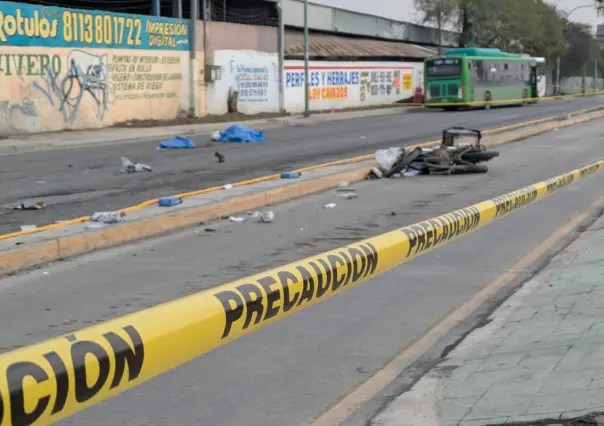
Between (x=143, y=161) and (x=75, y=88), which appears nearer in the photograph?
(x=143, y=161)

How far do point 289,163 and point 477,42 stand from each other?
5779 centimetres

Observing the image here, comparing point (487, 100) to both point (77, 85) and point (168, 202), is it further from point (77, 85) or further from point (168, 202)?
point (168, 202)

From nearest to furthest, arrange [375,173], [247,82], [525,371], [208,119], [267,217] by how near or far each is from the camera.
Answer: [525,371], [267,217], [375,173], [208,119], [247,82]

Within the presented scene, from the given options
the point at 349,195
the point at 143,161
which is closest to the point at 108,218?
the point at 349,195

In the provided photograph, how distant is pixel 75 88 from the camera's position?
30.1m

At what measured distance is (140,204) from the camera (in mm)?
12422

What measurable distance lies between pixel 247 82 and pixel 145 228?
30847 millimetres

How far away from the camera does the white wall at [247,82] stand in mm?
38344

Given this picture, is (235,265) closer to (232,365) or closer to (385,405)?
(232,365)

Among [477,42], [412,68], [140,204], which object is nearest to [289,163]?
[140,204]

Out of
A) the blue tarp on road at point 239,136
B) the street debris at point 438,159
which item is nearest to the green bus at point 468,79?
the blue tarp on road at point 239,136

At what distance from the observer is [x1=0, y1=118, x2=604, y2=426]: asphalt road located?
16.7 ft

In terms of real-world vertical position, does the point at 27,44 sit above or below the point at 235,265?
above

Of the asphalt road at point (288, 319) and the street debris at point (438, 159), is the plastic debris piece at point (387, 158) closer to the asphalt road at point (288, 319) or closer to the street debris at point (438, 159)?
the street debris at point (438, 159)
